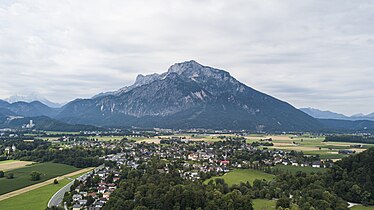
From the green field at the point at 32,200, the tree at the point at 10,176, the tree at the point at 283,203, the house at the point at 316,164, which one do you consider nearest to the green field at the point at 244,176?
the house at the point at 316,164

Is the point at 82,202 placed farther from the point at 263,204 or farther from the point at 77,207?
the point at 263,204

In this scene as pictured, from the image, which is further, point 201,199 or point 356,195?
point 356,195

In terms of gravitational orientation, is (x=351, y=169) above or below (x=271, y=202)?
above

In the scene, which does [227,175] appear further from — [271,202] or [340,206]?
[340,206]

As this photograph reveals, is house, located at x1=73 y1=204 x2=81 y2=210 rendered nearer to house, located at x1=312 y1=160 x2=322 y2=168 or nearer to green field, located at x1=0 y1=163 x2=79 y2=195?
green field, located at x1=0 y1=163 x2=79 y2=195

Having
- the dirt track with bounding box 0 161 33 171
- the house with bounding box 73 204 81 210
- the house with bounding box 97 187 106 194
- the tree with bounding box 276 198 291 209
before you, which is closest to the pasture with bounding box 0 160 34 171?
the dirt track with bounding box 0 161 33 171

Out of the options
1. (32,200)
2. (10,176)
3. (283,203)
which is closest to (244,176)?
(283,203)

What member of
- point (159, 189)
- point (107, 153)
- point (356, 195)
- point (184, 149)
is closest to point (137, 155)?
point (107, 153)
